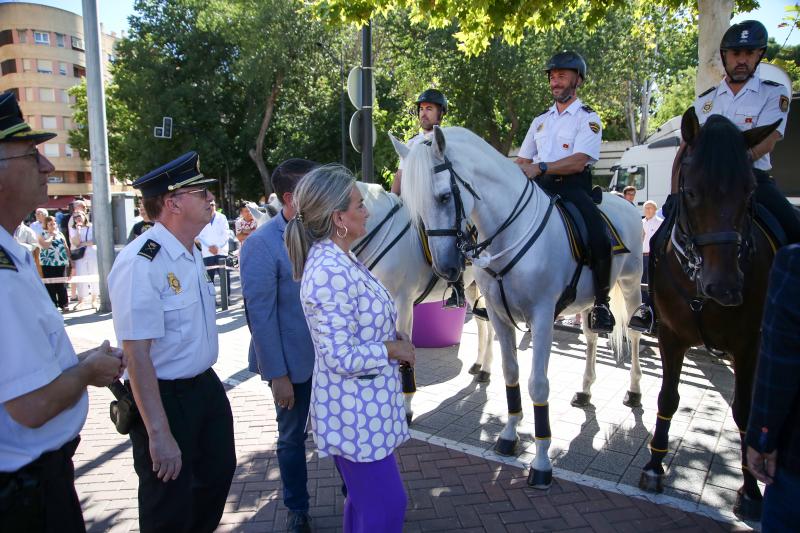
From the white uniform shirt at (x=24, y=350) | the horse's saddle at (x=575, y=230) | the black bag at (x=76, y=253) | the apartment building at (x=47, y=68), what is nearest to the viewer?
the white uniform shirt at (x=24, y=350)

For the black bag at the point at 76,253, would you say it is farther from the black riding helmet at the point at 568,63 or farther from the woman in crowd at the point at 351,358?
the woman in crowd at the point at 351,358

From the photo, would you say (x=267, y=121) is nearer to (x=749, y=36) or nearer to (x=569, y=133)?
(x=569, y=133)

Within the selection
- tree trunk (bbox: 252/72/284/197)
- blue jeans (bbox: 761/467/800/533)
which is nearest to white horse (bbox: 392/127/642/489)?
blue jeans (bbox: 761/467/800/533)

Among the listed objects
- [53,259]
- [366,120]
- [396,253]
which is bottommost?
[53,259]

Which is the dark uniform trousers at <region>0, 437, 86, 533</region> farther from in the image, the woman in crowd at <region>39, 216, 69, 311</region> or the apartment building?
the apartment building

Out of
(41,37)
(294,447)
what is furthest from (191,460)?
(41,37)

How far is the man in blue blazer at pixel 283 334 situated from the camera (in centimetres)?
297

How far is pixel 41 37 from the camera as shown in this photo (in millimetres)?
56188

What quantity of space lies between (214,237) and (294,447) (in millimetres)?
8639

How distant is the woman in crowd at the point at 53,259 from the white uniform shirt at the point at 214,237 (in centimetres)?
282

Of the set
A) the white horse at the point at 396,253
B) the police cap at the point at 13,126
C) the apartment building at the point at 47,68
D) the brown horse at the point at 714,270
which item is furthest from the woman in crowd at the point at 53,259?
the apartment building at the point at 47,68

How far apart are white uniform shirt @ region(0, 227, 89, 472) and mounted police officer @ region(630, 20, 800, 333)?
3.75 metres

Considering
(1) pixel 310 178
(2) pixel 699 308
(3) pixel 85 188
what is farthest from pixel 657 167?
(3) pixel 85 188

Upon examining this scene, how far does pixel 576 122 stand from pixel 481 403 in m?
2.95
